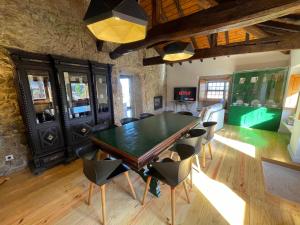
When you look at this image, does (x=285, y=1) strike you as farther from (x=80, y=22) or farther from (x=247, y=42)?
(x=80, y=22)


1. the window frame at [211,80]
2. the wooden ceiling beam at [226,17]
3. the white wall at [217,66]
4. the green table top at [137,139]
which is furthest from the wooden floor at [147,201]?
the white wall at [217,66]

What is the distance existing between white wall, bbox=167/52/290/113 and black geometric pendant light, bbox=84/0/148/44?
5.47 m

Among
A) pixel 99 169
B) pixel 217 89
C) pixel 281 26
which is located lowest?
pixel 99 169

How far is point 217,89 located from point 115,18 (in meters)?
6.07

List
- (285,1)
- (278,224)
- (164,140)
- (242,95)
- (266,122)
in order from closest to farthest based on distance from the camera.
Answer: (285,1) < (278,224) < (164,140) < (266,122) < (242,95)


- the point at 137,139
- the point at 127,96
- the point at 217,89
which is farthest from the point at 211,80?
the point at 137,139

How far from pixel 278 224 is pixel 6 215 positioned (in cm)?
330

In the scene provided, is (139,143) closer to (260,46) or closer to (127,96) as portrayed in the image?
(260,46)

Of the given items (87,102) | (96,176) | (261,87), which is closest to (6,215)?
(96,176)

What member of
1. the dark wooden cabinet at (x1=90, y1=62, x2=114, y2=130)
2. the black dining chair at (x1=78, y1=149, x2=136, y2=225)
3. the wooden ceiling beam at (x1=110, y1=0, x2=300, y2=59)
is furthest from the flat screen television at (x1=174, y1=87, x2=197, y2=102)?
the black dining chair at (x1=78, y1=149, x2=136, y2=225)

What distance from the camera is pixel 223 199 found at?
1875 millimetres

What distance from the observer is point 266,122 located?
470 centimetres

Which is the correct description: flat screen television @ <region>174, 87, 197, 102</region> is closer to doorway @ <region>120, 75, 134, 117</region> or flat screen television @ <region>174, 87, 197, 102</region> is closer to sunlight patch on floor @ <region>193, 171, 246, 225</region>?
doorway @ <region>120, 75, 134, 117</region>

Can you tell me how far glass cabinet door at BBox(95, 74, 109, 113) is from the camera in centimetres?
339
